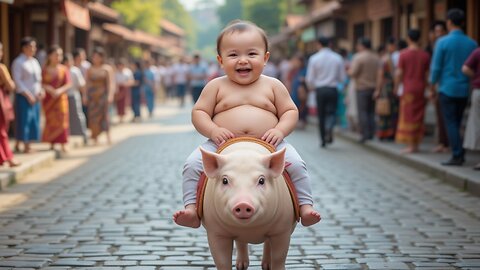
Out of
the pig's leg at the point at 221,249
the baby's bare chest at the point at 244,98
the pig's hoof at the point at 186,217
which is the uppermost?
the baby's bare chest at the point at 244,98

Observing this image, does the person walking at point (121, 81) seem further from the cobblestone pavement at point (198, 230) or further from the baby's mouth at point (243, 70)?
the baby's mouth at point (243, 70)

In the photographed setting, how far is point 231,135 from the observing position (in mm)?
4582

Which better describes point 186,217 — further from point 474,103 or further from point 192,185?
point 474,103

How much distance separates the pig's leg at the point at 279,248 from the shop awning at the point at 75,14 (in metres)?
13.8

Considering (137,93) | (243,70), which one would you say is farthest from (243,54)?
(137,93)

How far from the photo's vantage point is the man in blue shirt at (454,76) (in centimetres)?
1079

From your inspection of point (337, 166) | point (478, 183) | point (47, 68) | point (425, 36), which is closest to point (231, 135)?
point (478, 183)

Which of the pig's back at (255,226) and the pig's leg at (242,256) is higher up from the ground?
the pig's back at (255,226)

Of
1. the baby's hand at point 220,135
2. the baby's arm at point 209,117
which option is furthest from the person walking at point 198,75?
the baby's hand at point 220,135

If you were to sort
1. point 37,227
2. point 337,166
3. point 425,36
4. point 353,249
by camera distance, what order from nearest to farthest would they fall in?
point 353,249 → point 37,227 → point 337,166 → point 425,36

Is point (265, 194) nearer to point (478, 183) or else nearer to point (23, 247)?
point (23, 247)

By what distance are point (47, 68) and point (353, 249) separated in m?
8.94


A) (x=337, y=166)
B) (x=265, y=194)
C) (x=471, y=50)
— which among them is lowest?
(x=337, y=166)

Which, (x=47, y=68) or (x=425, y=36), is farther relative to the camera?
(x=425, y=36)
